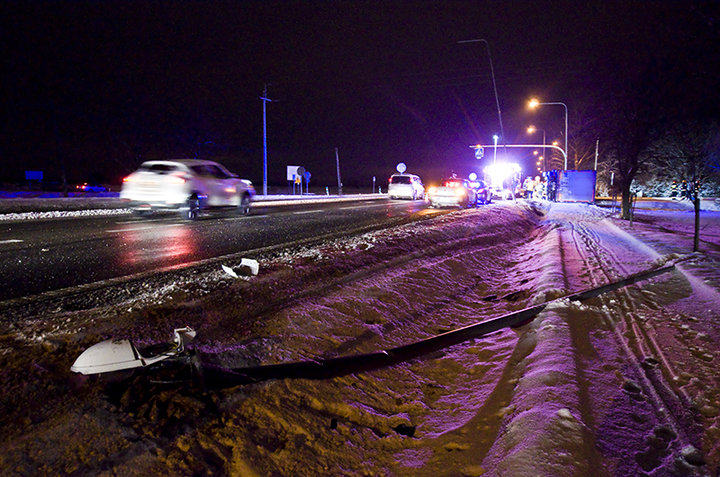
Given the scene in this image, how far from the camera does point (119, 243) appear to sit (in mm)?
8281

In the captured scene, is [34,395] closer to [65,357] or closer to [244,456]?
[65,357]

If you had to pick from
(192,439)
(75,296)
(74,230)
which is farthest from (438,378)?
(74,230)

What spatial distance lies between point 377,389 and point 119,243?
6846 millimetres

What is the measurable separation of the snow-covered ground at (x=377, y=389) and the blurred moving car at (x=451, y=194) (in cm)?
1534

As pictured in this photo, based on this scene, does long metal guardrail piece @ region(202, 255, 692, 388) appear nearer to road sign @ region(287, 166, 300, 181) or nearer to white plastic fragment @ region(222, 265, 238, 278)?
white plastic fragment @ region(222, 265, 238, 278)

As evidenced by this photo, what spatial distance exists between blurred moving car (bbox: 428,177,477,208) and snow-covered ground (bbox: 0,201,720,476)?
1534 centimetres

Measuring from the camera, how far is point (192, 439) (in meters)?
2.59

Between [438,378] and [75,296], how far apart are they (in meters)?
4.17

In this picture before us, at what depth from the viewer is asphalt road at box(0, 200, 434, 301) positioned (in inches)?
230

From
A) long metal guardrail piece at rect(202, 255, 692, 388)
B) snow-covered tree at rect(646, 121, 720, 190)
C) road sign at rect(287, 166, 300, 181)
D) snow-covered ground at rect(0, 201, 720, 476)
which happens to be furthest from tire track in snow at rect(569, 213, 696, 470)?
road sign at rect(287, 166, 300, 181)

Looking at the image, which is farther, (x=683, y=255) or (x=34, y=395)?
(x=683, y=255)

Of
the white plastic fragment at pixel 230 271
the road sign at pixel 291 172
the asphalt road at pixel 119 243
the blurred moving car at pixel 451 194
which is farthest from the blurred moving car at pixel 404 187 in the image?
the white plastic fragment at pixel 230 271

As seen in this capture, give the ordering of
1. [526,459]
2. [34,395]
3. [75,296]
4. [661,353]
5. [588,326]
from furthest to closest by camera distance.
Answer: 1. [75,296]
2. [588,326]
3. [661,353]
4. [34,395]
5. [526,459]

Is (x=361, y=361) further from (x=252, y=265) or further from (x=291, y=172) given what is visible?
(x=291, y=172)
